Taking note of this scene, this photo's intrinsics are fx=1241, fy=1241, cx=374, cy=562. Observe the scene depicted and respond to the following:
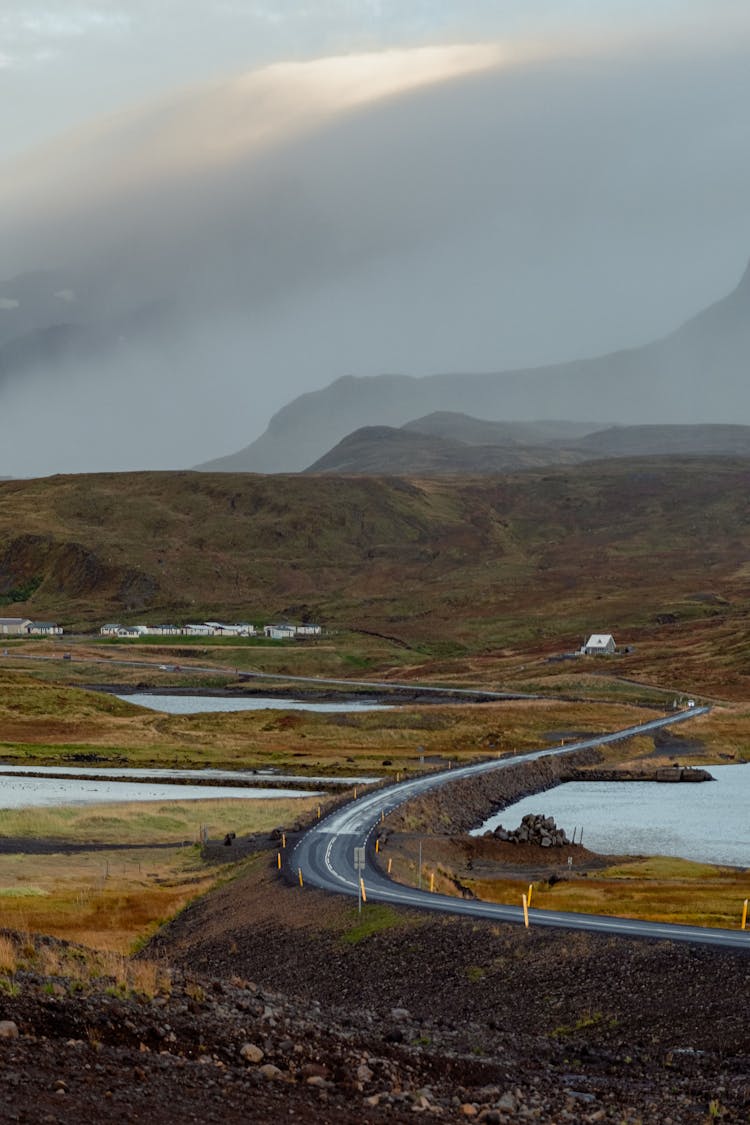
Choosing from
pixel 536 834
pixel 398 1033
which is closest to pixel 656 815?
pixel 536 834

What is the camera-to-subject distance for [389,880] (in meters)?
57.6

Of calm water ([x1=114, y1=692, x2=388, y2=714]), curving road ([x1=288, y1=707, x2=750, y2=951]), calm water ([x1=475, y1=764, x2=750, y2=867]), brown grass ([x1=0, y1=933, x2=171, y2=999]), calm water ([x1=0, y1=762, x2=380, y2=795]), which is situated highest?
calm water ([x1=114, y1=692, x2=388, y2=714])

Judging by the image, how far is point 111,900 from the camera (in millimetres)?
58969

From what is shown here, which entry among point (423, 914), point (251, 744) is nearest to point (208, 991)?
point (423, 914)

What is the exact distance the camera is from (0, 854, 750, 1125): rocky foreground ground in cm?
2302

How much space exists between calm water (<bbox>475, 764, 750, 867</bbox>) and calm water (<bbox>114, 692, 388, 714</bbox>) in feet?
203

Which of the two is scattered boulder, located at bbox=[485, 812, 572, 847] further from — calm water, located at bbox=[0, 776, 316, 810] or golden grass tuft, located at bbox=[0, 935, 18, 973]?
golden grass tuft, located at bbox=[0, 935, 18, 973]

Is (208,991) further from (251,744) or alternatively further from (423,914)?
(251,744)

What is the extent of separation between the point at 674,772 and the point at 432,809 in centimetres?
3920

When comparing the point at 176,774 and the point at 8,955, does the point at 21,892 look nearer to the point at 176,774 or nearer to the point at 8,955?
Answer: the point at 8,955

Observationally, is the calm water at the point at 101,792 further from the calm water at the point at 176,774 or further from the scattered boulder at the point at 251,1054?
the scattered boulder at the point at 251,1054

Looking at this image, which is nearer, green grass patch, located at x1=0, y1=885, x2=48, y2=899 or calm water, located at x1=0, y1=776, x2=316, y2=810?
green grass patch, located at x1=0, y1=885, x2=48, y2=899

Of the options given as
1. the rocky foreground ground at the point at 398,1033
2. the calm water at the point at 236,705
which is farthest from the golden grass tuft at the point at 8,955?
the calm water at the point at 236,705

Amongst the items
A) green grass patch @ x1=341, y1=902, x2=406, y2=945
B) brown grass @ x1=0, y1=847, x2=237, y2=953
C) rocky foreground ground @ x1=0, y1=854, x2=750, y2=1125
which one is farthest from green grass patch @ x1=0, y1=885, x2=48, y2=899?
green grass patch @ x1=341, y1=902, x2=406, y2=945
